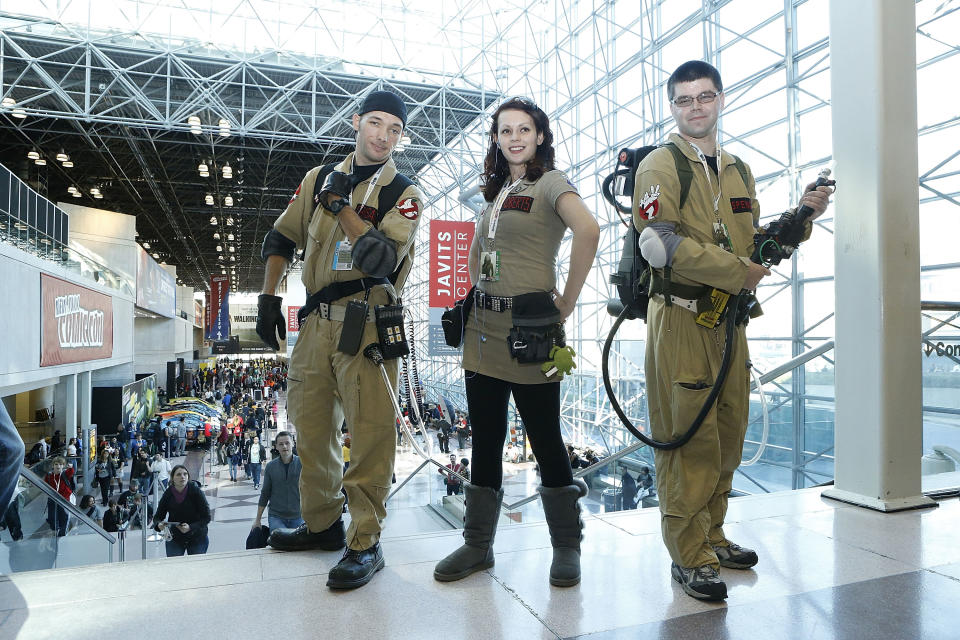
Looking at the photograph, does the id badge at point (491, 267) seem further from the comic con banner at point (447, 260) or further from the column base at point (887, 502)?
the comic con banner at point (447, 260)

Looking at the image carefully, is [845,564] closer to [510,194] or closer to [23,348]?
[510,194]

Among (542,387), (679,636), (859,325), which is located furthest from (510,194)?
(859,325)

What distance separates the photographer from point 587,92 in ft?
50.4

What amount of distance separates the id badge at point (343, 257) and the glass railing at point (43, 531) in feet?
8.19

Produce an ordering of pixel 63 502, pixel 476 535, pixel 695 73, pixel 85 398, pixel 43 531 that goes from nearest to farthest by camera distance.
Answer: pixel 695 73 < pixel 476 535 < pixel 63 502 < pixel 43 531 < pixel 85 398

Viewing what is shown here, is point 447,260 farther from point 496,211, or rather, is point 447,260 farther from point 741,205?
point 741,205

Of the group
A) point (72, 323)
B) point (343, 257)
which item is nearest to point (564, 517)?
point (343, 257)

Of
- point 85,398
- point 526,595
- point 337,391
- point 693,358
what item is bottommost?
point 85,398

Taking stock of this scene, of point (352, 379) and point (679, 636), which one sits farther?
point (352, 379)

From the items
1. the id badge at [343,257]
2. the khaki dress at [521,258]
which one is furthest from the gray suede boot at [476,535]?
the id badge at [343,257]

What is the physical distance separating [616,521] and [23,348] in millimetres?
10563

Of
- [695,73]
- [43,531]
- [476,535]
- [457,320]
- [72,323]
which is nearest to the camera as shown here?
[695,73]

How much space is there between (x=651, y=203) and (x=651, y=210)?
2cm

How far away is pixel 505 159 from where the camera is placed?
2.30 m
